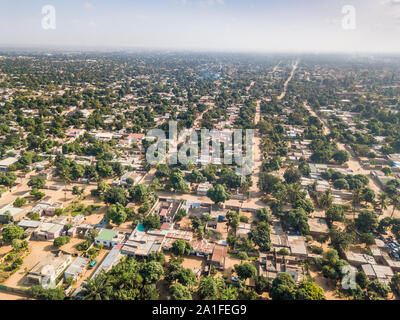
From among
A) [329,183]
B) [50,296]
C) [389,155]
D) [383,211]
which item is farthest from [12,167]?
[389,155]

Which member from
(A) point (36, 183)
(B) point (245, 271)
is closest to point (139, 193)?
(A) point (36, 183)

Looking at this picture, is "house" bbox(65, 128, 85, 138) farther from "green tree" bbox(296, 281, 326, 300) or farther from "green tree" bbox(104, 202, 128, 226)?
"green tree" bbox(296, 281, 326, 300)

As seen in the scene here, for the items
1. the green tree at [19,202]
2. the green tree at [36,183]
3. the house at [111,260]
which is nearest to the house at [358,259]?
the house at [111,260]

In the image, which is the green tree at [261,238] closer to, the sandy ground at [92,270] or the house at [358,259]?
the house at [358,259]

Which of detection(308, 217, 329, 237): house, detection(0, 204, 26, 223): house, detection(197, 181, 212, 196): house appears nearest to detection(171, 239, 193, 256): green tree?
detection(197, 181, 212, 196): house

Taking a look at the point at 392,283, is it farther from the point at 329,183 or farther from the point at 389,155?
the point at 389,155
